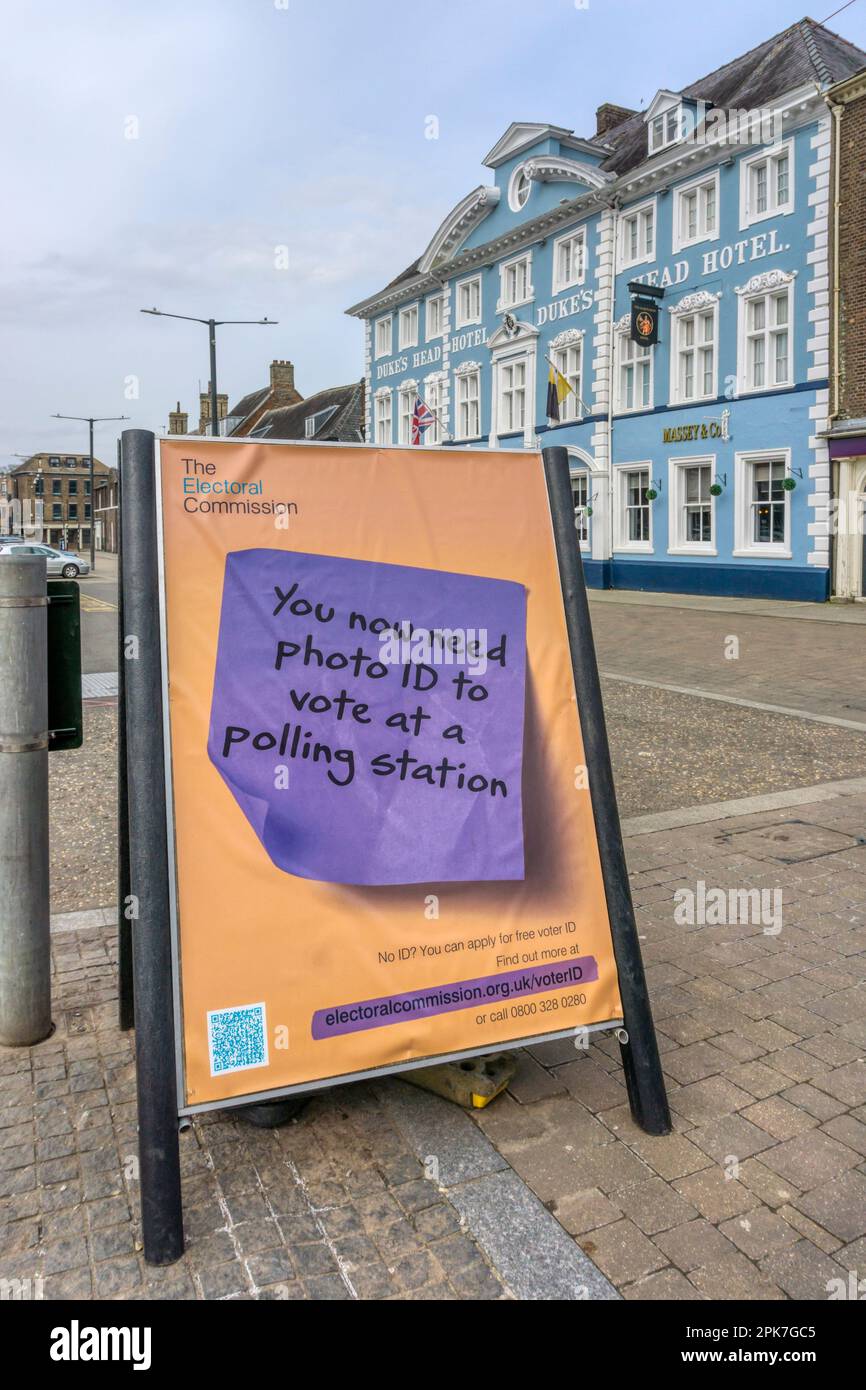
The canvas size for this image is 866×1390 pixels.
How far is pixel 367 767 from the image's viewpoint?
9.37 feet

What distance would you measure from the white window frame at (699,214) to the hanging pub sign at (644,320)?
1391 millimetres

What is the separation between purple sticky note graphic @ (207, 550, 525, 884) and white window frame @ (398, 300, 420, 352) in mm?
35855

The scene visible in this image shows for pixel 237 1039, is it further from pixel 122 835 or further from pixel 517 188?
pixel 517 188

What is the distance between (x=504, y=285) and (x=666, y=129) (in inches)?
282

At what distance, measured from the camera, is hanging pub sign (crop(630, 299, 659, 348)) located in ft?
81.3

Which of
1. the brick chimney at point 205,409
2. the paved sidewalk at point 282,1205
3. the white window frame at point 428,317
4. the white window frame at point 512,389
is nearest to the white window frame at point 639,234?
the white window frame at point 512,389

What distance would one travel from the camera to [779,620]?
61.5 ft

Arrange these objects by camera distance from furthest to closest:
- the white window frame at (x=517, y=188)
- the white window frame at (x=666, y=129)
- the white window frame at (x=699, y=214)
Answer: the white window frame at (x=517, y=188) < the white window frame at (x=666, y=129) < the white window frame at (x=699, y=214)

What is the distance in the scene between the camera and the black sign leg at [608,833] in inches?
117

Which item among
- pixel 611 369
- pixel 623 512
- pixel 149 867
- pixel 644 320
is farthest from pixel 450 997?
pixel 611 369

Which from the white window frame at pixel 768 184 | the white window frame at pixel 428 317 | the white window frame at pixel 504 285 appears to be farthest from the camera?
the white window frame at pixel 428 317

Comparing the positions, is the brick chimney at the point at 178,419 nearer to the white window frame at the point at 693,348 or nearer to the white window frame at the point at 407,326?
the white window frame at the point at 407,326

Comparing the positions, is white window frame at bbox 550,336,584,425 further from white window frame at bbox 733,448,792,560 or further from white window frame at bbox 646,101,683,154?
white window frame at bbox 733,448,792,560

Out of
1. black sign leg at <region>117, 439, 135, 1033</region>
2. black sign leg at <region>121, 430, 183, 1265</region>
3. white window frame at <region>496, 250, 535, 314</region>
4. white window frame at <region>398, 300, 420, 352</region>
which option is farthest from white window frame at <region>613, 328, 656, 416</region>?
black sign leg at <region>121, 430, 183, 1265</region>
